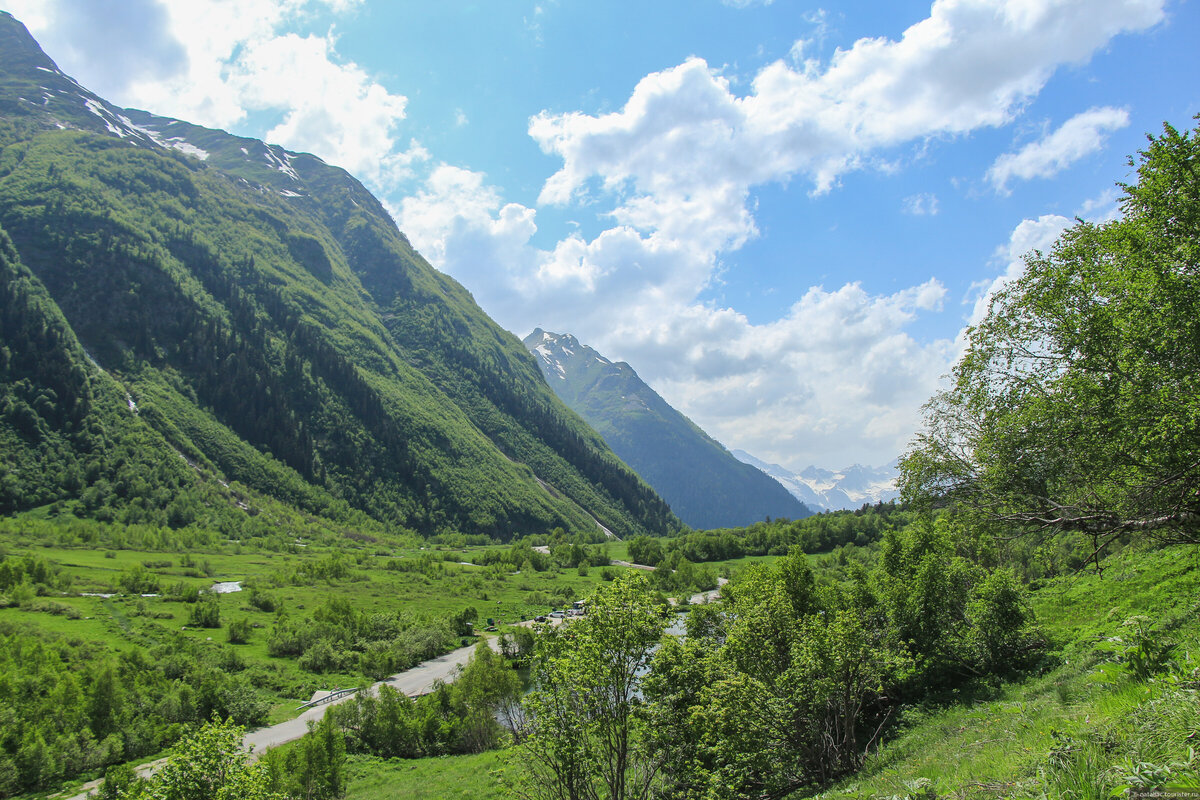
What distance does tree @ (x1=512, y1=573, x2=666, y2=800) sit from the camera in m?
20.8

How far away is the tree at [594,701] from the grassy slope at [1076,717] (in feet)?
26.5

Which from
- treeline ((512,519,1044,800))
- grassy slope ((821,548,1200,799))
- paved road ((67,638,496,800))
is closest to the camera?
grassy slope ((821,548,1200,799))

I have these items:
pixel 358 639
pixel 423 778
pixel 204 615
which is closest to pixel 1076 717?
pixel 423 778

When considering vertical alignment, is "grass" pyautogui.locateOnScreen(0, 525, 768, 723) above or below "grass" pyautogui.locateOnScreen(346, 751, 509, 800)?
above

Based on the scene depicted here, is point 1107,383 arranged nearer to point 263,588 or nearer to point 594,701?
point 594,701

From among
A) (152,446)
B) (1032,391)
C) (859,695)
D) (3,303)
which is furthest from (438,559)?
(3,303)

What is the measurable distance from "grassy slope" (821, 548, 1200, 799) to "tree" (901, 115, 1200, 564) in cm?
446

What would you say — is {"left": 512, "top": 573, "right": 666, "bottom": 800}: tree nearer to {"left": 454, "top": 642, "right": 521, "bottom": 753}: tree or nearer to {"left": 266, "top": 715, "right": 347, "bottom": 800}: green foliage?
{"left": 266, "top": 715, "right": 347, "bottom": 800}: green foliage

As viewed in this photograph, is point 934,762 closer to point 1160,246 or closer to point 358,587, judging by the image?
point 1160,246

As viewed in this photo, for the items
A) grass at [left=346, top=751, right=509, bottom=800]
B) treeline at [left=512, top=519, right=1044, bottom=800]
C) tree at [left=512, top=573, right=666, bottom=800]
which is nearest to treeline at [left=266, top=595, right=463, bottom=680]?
grass at [left=346, top=751, right=509, bottom=800]

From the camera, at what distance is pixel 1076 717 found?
40.1ft

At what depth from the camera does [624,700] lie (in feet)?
70.4

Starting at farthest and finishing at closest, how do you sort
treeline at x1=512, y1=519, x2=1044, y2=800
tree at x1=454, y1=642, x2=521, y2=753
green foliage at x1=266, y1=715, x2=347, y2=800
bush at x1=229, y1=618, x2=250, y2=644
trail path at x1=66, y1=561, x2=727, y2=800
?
bush at x1=229, y1=618, x2=250, y2=644 → tree at x1=454, y1=642, x2=521, y2=753 → trail path at x1=66, y1=561, x2=727, y2=800 → green foliage at x1=266, y1=715, x2=347, y2=800 → treeline at x1=512, y1=519, x2=1044, y2=800

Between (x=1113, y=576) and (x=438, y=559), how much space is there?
524ft
